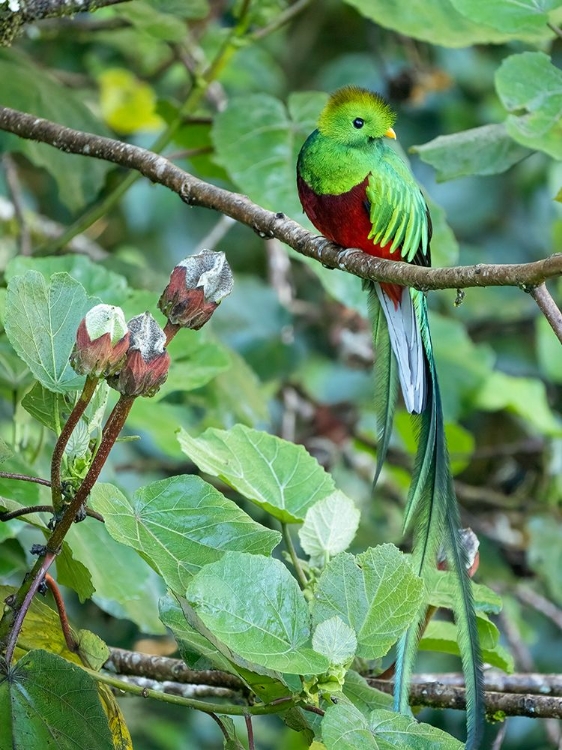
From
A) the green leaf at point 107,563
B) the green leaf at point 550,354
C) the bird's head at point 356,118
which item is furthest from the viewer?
the green leaf at point 550,354

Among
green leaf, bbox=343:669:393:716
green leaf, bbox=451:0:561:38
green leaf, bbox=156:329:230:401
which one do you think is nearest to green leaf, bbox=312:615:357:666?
green leaf, bbox=343:669:393:716

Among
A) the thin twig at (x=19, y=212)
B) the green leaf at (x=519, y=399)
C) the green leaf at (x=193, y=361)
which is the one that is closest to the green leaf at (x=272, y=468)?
the green leaf at (x=193, y=361)

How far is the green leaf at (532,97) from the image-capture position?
1.17m

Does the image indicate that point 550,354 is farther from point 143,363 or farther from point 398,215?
point 143,363

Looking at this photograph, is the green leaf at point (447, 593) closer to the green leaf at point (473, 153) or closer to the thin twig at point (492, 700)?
the thin twig at point (492, 700)

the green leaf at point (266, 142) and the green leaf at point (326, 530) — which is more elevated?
the green leaf at point (266, 142)

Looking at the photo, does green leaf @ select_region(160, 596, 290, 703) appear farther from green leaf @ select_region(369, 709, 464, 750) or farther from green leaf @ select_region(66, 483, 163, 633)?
green leaf @ select_region(66, 483, 163, 633)

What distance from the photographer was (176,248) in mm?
2904

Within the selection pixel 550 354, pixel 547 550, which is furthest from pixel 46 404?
pixel 550 354

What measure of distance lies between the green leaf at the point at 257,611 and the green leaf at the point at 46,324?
19 cm

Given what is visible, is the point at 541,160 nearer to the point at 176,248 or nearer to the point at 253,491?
the point at 176,248

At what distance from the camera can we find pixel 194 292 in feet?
2.18

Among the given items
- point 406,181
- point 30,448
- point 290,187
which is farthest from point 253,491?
point 290,187

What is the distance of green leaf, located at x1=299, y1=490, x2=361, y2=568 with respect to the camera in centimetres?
85
